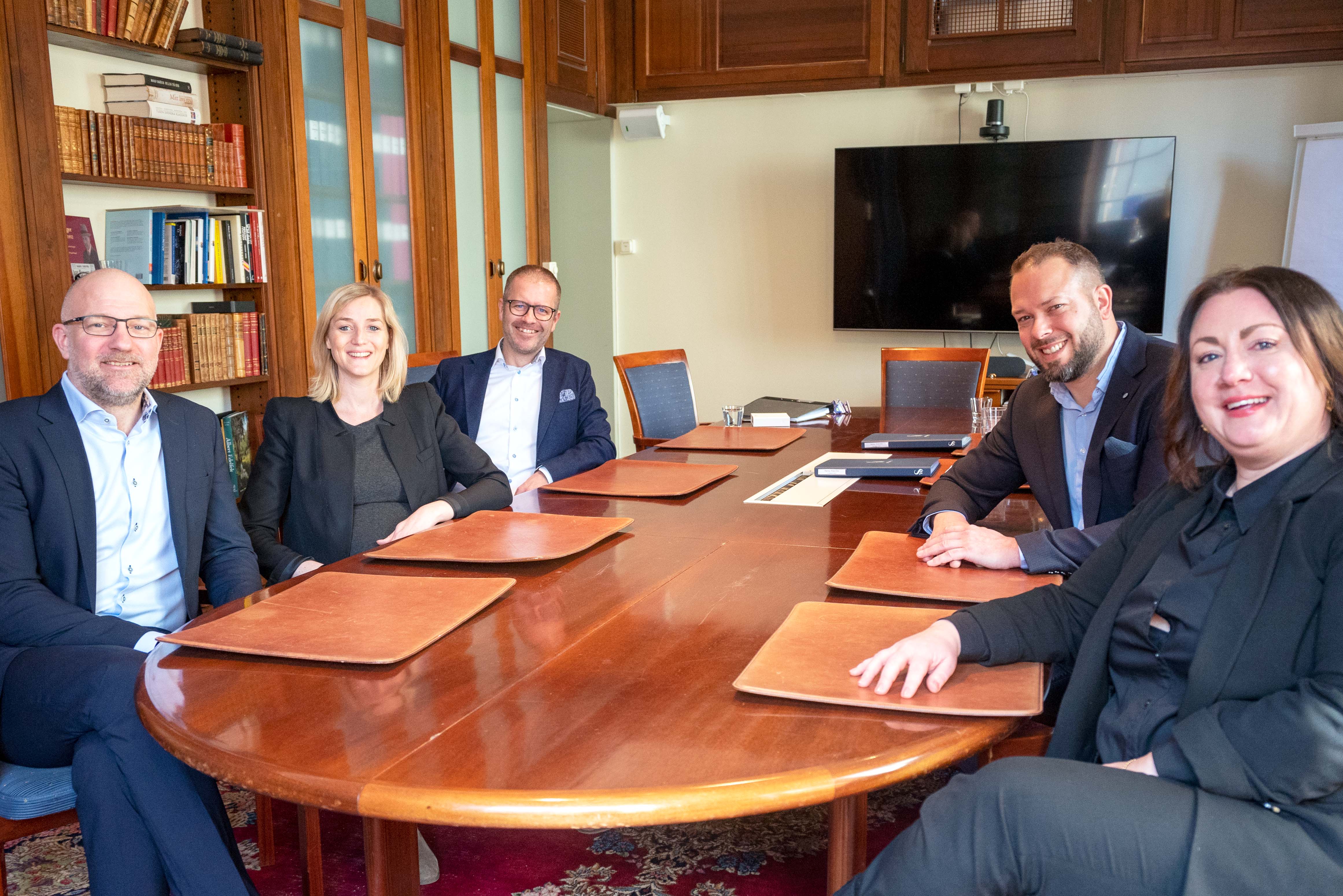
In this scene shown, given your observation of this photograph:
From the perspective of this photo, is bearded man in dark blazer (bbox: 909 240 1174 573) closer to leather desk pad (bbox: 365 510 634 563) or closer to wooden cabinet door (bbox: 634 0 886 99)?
leather desk pad (bbox: 365 510 634 563)

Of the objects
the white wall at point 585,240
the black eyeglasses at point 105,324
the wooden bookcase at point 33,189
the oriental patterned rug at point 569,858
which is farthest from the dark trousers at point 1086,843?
the white wall at point 585,240

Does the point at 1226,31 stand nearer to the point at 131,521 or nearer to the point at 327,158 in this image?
the point at 327,158

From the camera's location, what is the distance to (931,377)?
4512 mm

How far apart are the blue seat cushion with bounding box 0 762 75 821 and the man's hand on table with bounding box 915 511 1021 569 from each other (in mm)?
1433

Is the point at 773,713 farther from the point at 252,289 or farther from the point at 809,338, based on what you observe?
the point at 809,338

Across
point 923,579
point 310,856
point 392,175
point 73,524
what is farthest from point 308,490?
point 392,175

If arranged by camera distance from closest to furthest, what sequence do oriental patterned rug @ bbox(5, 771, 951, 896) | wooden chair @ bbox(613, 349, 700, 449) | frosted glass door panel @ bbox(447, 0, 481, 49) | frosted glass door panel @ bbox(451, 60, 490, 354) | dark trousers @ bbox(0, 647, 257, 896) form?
dark trousers @ bbox(0, 647, 257, 896), oriental patterned rug @ bbox(5, 771, 951, 896), wooden chair @ bbox(613, 349, 700, 449), frosted glass door panel @ bbox(447, 0, 481, 49), frosted glass door panel @ bbox(451, 60, 490, 354)

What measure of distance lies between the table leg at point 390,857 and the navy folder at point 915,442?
191 cm

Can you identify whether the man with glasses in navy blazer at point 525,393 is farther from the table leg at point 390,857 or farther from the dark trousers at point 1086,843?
the dark trousers at point 1086,843

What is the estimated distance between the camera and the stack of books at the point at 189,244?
12.2ft

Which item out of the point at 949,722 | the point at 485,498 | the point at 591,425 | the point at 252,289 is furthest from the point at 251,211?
the point at 949,722

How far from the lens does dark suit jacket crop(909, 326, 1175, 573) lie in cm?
212

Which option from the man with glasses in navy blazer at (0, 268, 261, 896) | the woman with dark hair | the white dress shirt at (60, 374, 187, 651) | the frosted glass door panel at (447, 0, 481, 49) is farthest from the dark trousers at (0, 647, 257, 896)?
the frosted glass door panel at (447, 0, 481, 49)

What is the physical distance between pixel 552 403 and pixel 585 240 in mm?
3447
